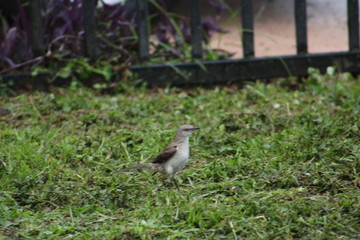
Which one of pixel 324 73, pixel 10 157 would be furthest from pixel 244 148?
pixel 324 73

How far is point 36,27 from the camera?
23.2ft

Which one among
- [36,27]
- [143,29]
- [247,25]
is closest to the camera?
[36,27]

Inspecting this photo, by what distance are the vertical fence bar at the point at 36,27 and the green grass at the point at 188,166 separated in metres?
0.59

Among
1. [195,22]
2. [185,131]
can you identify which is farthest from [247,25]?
[185,131]

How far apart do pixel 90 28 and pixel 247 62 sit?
1.96 m

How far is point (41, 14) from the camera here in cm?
711

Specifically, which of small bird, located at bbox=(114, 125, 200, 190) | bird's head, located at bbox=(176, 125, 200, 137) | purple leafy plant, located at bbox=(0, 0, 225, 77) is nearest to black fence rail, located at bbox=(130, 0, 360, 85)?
purple leafy plant, located at bbox=(0, 0, 225, 77)

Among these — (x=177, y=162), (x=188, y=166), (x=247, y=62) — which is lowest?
(x=188, y=166)

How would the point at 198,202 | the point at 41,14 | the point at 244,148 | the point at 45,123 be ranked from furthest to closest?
the point at 41,14 < the point at 45,123 < the point at 244,148 < the point at 198,202

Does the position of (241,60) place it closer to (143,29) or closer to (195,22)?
(195,22)

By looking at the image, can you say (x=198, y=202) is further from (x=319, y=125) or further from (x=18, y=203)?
(x=319, y=125)

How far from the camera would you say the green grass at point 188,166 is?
3.62m

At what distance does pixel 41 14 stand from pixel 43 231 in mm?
4064

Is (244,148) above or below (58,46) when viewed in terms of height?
below
